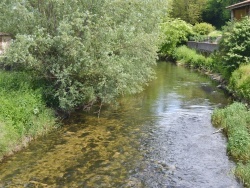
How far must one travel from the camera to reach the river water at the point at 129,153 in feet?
33.2

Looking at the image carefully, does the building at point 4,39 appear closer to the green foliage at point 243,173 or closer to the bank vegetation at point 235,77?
the bank vegetation at point 235,77

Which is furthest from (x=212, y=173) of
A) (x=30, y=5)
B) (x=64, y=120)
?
(x=30, y=5)

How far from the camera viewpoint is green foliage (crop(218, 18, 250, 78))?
22859 millimetres

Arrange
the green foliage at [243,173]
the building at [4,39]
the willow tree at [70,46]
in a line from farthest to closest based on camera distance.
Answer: the building at [4,39] < the willow tree at [70,46] < the green foliage at [243,173]

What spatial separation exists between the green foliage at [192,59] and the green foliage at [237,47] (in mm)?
8568

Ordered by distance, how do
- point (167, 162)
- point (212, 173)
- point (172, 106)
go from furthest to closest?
point (172, 106)
point (167, 162)
point (212, 173)

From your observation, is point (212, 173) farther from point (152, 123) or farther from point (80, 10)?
point (80, 10)

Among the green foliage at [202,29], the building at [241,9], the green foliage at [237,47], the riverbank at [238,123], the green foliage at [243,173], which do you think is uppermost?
the building at [241,9]

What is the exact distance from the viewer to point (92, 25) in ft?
50.1

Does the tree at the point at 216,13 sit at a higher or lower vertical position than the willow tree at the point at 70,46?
higher

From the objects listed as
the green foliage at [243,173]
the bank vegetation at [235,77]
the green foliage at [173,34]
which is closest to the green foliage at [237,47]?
the bank vegetation at [235,77]

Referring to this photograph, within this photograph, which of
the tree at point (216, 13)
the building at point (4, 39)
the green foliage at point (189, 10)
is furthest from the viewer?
the tree at point (216, 13)

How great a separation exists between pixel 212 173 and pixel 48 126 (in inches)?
296

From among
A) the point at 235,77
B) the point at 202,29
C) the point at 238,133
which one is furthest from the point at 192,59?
the point at 238,133
